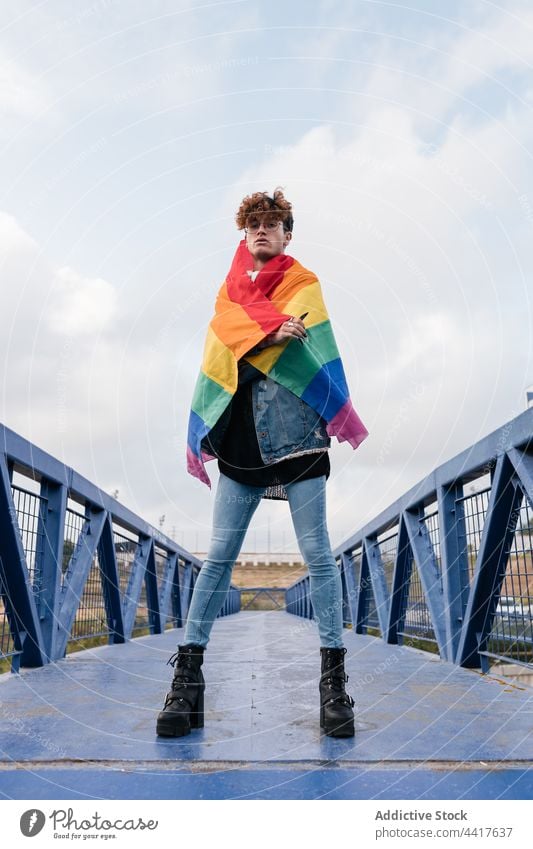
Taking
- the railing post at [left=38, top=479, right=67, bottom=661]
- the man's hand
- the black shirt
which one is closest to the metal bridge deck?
the railing post at [left=38, top=479, right=67, bottom=661]

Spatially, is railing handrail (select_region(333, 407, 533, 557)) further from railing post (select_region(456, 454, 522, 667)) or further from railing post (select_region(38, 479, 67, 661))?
railing post (select_region(38, 479, 67, 661))

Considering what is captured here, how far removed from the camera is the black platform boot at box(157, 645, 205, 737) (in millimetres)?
1496

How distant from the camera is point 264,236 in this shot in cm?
191

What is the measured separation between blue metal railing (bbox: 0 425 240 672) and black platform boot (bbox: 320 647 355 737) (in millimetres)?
1317

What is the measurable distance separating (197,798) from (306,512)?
0.84 metres

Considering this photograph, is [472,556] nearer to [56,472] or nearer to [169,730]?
[169,730]

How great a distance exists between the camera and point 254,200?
1958 millimetres

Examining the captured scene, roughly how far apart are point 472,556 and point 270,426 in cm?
141

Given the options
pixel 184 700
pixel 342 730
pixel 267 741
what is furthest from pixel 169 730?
pixel 342 730

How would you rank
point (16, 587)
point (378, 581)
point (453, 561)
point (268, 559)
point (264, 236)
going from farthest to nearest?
point (268, 559) < point (378, 581) < point (453, 561) < point (16, 587) < point (264, 236)

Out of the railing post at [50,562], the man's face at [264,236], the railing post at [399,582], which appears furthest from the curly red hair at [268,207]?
the railing post at [399,582]

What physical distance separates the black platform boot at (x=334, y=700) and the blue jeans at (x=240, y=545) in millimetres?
42

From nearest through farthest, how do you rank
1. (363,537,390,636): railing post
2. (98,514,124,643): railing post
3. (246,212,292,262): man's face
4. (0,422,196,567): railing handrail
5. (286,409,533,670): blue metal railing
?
(246,212,292,262): man's face → (286,409,533,670): blue metal railing → (0,422,196,567): railing handrail → (98,514,124,643): railing post → (363,537,390,636): railing post

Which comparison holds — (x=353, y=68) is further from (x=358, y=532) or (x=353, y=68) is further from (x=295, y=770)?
(x=358, y=532)
